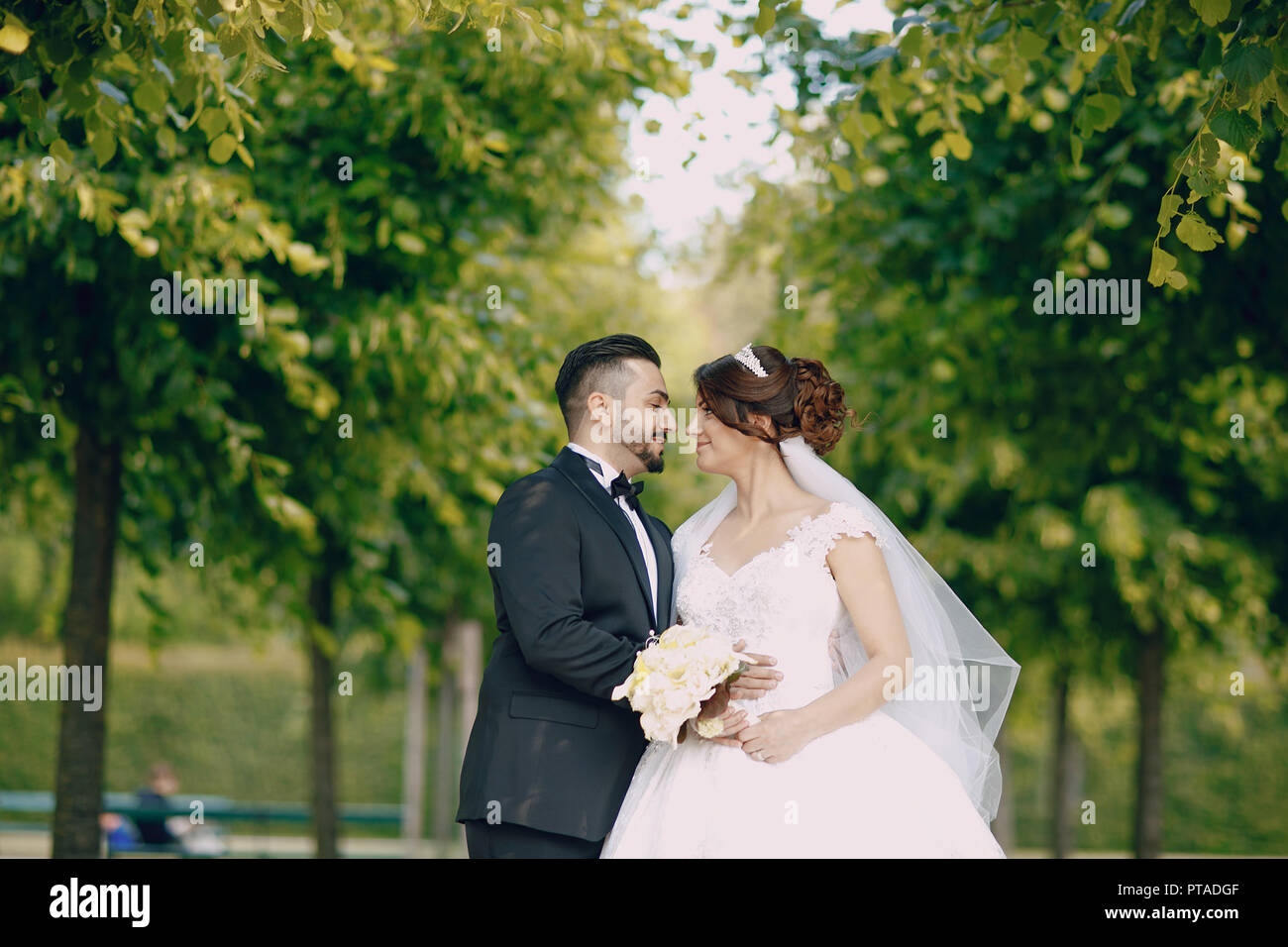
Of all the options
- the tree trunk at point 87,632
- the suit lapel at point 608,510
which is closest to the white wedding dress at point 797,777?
the suit lapel at point 608,510

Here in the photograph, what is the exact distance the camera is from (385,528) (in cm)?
808

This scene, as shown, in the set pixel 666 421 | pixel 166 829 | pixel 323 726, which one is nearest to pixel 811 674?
pixel 666 421

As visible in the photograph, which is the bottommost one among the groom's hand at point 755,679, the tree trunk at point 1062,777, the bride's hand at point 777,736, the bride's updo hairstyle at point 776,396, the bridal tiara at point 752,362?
the tree trunk at point 1062,777

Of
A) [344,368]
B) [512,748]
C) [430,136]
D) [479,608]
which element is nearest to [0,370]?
[344,368]

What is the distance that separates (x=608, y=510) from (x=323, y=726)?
6805 millimetres

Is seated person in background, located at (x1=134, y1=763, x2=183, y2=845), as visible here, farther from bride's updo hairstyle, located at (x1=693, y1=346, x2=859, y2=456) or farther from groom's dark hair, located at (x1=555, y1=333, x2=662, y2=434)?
bride's updo hairstyle, located at (x1=693, y1=346, x2=859, y2=456)

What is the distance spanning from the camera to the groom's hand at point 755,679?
12.7 feet

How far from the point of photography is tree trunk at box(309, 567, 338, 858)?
31.7 feet

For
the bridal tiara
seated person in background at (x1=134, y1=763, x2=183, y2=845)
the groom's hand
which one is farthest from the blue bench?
the bridal tiara

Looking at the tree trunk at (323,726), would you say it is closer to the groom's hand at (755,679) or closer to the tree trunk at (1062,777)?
the groom's hand at (755,679)

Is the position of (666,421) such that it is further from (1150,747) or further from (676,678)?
(1150,747)

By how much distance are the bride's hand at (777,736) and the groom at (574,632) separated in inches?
4.4

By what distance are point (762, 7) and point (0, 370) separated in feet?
13.2
